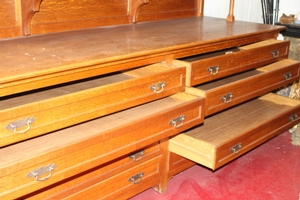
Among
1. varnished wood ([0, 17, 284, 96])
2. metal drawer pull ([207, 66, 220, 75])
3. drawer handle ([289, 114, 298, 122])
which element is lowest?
drawer handle ([289, 114, 298, 122])

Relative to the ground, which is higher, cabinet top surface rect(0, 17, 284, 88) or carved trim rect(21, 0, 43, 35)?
carved trim rect(21, 0, 43, 35)

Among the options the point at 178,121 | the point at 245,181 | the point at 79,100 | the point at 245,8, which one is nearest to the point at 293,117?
the point at 245,181

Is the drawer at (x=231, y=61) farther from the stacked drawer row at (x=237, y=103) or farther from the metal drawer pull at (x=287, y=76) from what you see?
the metal drawer pull at (x=287, y=76)

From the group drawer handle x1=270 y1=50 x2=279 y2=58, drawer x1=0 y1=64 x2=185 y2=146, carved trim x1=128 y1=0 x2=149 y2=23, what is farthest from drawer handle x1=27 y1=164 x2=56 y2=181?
drawer handle x1=270 y1=50 x2=279 y2=58

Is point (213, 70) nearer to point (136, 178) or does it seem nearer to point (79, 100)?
point (136, 178)

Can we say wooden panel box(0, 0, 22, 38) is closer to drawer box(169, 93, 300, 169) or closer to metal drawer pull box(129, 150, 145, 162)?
metal drawer pull box(129, 150, 145, 162)

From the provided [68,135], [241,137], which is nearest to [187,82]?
[241,137]

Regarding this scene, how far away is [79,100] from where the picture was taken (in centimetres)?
146

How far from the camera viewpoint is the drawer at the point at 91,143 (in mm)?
1314

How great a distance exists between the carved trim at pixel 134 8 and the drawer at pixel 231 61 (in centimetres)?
41

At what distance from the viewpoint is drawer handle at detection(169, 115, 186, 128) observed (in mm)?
1791

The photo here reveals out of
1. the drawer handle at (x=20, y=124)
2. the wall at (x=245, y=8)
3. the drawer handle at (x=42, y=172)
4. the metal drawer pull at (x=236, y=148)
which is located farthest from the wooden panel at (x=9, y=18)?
the wall at (x=245, y=8)

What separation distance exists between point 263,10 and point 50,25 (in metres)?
1.83

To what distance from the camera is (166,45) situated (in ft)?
6.08
